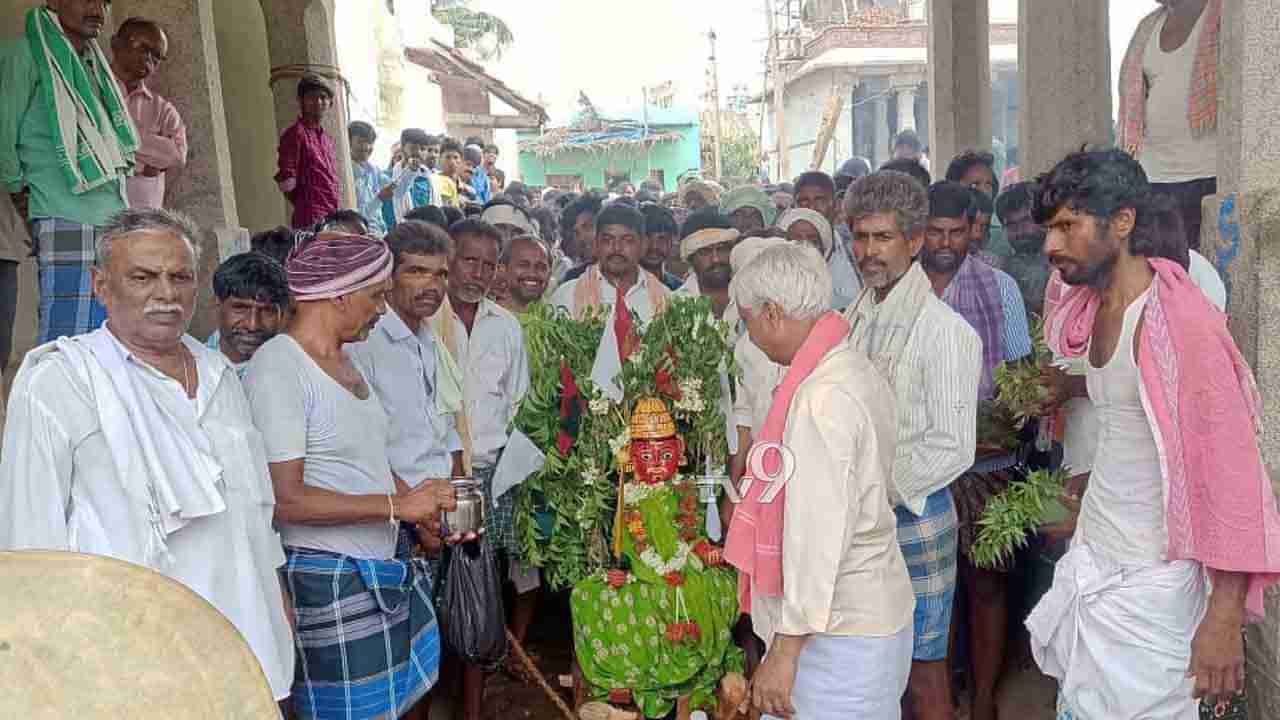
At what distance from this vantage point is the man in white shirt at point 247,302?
13.1 ft

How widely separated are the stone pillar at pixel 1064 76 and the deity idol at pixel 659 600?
4795mm

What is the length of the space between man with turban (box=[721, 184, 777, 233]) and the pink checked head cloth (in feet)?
13.8

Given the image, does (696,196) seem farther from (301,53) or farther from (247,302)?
(247,302)

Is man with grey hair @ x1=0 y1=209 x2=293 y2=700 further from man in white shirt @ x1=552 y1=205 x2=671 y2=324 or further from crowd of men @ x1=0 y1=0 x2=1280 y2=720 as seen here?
man in white shirt @ x1=552 y1=205 x2=671 y2=324

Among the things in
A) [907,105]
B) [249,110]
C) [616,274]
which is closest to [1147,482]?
[616,274]

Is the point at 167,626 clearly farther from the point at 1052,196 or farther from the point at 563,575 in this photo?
the point at 563,575

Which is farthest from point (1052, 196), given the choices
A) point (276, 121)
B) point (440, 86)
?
point (440, 86)

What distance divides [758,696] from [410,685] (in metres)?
1.19

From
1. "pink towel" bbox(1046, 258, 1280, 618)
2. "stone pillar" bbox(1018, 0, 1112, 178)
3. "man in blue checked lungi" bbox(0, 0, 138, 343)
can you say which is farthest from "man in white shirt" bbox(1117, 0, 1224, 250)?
"man in blue checked lungi" bbox(0, 0, 138, 343)

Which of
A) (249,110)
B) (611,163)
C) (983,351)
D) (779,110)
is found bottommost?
(983,351)

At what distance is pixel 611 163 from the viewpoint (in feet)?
132

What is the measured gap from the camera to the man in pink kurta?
533cm

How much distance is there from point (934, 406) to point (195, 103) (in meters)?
4.98

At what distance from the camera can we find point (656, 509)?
167 inches
